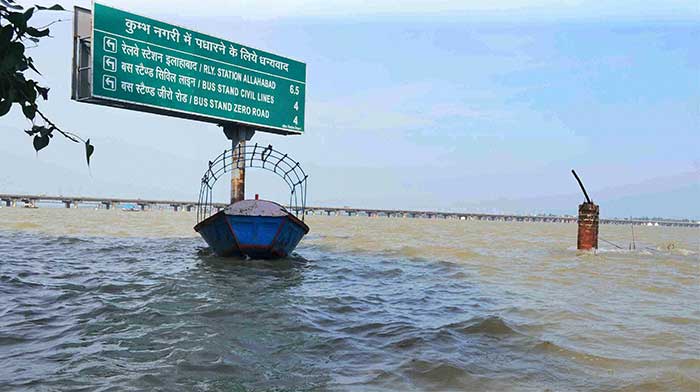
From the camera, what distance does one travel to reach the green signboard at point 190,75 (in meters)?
12.3

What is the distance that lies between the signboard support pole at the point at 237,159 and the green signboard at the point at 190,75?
0.50 metres

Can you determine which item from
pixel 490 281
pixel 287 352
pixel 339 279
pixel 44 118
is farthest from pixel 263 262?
pixel 44 118

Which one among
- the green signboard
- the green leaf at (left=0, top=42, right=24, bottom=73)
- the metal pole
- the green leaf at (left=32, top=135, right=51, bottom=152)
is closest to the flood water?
the green leaf at (left=32, top=135, right=51, bottom=152)

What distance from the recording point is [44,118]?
6.87ft

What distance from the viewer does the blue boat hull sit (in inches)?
471

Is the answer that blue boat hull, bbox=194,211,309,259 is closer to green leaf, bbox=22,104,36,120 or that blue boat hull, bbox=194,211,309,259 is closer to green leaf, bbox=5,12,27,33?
green leaf, bbox=22,104,36,120

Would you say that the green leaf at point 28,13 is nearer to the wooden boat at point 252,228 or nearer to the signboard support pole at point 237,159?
the wooden boat at point 252,228

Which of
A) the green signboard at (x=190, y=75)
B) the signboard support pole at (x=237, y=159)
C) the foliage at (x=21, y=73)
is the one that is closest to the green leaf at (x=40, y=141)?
the foliage at (x=21, y=73)

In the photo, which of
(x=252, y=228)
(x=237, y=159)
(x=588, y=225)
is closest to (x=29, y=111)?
(x=252, y=228)

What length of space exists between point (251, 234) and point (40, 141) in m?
10.0

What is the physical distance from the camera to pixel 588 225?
55.4 ft

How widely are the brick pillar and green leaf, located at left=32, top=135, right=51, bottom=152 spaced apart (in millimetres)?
16282

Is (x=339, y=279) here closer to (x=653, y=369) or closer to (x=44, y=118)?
(x=653, y=369)

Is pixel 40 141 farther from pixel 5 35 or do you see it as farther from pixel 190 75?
pixel 190 75
